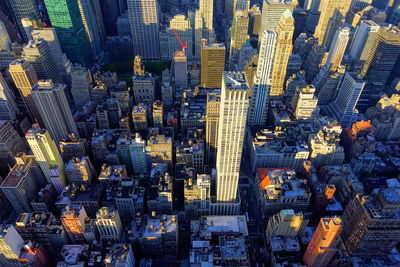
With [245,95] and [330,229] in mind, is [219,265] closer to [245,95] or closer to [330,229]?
[330,229]

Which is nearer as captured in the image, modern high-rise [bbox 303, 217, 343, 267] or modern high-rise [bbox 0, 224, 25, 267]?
modern high-rise [bbox 303, 217, 343, 267]

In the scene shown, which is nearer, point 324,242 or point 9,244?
point 324,242

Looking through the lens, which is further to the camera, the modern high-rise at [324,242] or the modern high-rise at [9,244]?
the modern high-rise at [9,244]

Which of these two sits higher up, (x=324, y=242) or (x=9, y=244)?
(x=324, y=242)

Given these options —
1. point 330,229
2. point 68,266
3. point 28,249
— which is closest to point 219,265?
point 330,229
